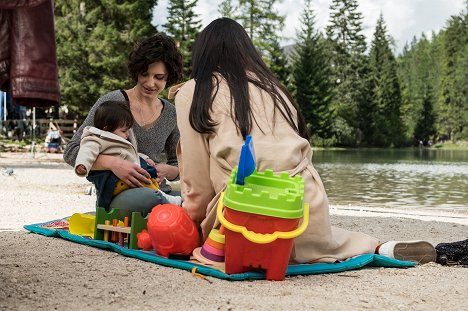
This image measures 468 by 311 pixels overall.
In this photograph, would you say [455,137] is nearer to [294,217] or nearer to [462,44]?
[462,44]

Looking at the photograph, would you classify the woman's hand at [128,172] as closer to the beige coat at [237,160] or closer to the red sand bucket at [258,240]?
the beige coat at [237,160]

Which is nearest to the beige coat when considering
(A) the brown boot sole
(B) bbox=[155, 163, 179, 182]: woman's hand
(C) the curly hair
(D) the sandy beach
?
(D) the sandy beach

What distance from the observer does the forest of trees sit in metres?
32.8

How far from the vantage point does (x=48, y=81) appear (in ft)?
8.38

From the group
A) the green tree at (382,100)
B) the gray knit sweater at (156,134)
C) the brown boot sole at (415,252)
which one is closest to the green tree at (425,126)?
the green tree at (382,100)

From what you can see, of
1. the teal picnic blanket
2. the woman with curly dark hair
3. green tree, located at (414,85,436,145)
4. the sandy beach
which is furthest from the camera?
green tree, located at (414,85,436,145)

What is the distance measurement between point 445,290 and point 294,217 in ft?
2.65

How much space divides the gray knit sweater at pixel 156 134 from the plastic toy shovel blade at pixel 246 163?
1824 millimetres

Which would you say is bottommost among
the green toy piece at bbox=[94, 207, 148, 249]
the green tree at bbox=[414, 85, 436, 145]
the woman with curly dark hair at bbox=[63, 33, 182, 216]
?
the green toy piece at bbox=[94, 207, 148, 249]

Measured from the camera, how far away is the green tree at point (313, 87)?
164 ft

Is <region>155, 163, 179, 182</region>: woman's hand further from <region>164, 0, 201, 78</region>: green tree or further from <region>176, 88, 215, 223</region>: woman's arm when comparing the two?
<region>164, 0, 201, 78</region>: green tree

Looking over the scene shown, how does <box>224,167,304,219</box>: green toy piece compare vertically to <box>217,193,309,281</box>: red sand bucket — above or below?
above

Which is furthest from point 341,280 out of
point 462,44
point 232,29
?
point 462,44

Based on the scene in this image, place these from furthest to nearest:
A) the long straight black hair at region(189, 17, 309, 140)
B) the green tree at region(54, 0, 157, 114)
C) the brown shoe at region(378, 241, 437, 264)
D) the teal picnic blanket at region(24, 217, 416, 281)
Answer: the green tree at region(54, 0, 157, 114), the brown shoe at region(378, 241, 437, 264), the long straight black hair at region(189, 17, 309, 140), the teal picnic blanket at region(24, 217, 416, 281)
